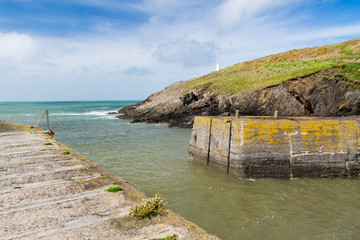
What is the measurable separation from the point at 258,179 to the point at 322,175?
3.18 m

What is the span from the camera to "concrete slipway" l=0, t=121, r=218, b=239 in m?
4.83

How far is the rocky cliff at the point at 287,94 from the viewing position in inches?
1077

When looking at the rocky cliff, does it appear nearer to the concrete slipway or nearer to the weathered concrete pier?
the weathered concrete pier

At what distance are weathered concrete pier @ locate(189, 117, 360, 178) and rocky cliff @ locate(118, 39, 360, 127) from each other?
14.4 metres

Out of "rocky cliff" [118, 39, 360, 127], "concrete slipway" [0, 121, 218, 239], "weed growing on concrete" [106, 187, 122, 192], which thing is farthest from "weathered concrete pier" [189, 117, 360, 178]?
"rocky cliff" [118, 39, 360, 127]

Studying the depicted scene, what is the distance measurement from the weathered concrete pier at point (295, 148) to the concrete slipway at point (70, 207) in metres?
6.17

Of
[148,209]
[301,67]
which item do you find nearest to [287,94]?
[301,67]

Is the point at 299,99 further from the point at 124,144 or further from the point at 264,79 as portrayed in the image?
the point at 124,144

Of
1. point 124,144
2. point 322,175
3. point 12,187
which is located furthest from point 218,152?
point 124,144

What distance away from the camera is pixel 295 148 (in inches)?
437

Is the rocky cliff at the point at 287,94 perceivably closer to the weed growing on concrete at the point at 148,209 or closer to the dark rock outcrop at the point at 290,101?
the dark rock outcrop at the point at 290,101

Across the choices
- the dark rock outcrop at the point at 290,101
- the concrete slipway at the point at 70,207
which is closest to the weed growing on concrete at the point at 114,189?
the concrete slipway at the point at 70,207

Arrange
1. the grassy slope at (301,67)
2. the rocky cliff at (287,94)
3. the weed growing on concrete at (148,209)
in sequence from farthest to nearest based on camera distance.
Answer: the grassy slope at (301,67) < the rocky cliff at (287,94) < the weed growing on concrete at (148,209)

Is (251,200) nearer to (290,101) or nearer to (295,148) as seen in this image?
(295,148)
